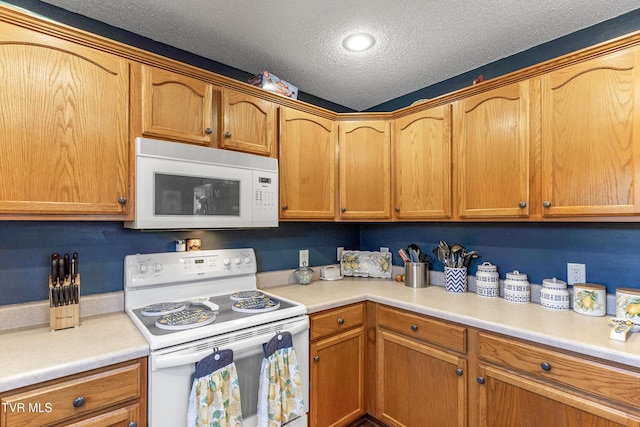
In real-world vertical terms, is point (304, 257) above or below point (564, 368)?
above

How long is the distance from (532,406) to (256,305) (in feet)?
4.46

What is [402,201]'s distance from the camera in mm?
2295

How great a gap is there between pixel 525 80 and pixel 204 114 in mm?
1748

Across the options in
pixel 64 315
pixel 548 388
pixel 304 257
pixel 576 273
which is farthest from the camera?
pixel 304 257

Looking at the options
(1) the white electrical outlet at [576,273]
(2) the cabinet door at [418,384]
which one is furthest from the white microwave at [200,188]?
(1) the white electrical outlet at [576,273]

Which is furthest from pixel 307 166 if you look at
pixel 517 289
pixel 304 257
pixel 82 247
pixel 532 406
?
pixel 532 406

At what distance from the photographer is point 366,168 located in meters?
2.38

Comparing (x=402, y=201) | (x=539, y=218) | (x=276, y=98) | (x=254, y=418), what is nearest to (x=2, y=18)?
(x=276, y=98)

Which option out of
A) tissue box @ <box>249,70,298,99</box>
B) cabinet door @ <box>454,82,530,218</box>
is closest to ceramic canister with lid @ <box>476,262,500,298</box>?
cabinet door @ <box>454,82,530,218</box>

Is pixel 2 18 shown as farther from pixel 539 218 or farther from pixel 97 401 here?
pixel 539 218

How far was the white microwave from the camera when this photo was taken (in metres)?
1.51

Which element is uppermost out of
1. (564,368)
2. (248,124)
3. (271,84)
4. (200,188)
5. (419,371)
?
(271,84)

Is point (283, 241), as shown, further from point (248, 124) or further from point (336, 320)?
point (248, 124)

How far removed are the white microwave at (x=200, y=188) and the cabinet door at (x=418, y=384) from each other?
110 centimetres
